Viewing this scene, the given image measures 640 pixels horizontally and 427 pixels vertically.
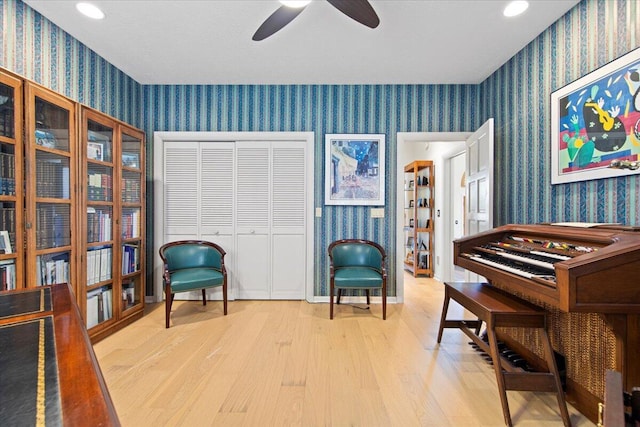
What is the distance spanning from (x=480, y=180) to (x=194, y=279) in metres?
3.05

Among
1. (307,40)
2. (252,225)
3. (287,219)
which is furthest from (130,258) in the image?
(307,40)

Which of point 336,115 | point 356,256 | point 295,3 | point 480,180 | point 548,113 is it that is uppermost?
point 295,3

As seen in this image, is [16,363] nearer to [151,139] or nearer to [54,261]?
[54,261]

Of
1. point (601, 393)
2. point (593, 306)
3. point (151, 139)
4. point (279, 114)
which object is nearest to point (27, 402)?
point (593, 306)

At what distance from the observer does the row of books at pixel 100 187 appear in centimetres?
259

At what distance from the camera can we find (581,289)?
4.33ft

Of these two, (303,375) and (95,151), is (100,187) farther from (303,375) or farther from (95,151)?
(303,375)

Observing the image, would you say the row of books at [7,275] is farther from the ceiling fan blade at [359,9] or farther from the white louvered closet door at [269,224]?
the ceiling fan blade at [359,9]

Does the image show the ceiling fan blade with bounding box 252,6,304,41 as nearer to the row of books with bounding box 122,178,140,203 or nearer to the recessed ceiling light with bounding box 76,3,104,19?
the recessed ceiling light with bounding box 76,3,104,19

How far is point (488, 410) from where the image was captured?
1.70 m

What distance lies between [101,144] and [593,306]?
145 inches

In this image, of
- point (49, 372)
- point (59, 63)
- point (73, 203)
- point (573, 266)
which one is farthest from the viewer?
point (59, 63)

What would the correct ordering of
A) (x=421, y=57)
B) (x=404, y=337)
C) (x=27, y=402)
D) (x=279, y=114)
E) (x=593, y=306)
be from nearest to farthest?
(x=27, y=402) → (x=593, y=306) → (x=404, y=337) → (x=421, y=57) → (x=279, y=114)

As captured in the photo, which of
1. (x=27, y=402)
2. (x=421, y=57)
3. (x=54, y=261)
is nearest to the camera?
(x=27, y=402)
